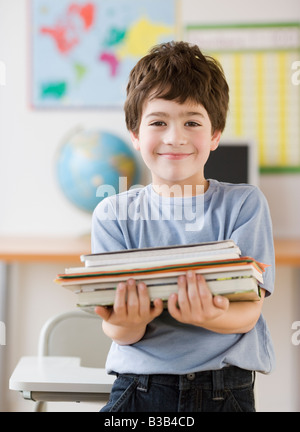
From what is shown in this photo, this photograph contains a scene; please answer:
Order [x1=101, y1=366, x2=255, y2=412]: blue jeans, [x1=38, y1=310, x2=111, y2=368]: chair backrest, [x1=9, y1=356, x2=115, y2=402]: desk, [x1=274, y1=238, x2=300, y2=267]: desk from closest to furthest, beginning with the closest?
[x1=101, y1=366, x2=255, y2=412]: blue jeans
[x1=9, y1=356, x2=115, y2=402]: desk
[x1=38, y1=310, x2=111, y2=368]: chair backrest
[x1=274, y1=238, x2=300, y2=267]: desk

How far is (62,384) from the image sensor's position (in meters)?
1.02

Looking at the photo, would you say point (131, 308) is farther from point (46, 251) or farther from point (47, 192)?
point (47, 192)

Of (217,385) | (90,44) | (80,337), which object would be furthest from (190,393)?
(90,44)

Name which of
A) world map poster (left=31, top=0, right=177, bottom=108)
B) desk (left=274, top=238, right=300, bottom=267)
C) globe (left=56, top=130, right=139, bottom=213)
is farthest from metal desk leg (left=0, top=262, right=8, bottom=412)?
desk (left=274, top=238, right=300, bottom=267)

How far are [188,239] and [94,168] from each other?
149cm

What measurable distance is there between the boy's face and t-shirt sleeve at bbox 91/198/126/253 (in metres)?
0.09

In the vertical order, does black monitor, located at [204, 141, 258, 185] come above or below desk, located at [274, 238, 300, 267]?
above

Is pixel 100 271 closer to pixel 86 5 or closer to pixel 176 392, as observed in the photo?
pixel 176 392

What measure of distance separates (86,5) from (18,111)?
51 centimetres

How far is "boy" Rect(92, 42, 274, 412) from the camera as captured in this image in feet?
2.61

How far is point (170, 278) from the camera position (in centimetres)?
69

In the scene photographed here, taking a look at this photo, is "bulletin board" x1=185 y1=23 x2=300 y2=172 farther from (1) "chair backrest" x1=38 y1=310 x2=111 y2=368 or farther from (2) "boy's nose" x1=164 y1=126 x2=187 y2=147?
(2) "boy's nose" x1=164 y1=126 x2=187 y2=147

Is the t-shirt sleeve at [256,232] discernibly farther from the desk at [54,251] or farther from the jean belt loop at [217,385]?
the desk at [54,251]

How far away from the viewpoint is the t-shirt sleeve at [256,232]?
829mm
